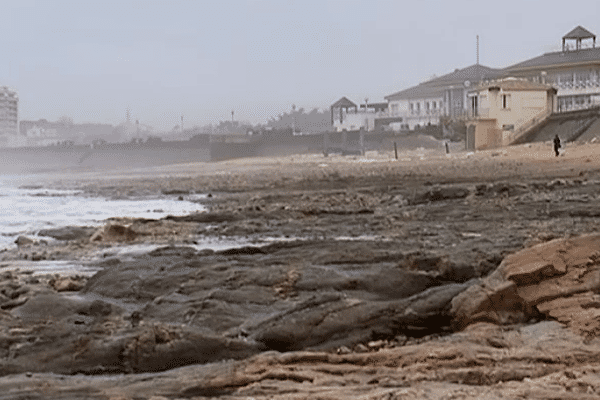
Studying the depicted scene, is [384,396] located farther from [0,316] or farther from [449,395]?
[0,316]

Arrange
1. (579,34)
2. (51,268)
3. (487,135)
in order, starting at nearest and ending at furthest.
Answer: (51,268) < (487,135) < (579,34)

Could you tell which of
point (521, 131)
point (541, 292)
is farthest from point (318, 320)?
point (521, 131)

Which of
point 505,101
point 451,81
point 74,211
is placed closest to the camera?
point 74,211

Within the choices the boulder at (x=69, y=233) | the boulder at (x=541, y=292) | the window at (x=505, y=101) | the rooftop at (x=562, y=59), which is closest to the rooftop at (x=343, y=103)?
the rooftop at (x=562, y=59)

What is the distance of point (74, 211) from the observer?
21.3 meters

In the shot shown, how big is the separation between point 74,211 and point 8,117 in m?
180

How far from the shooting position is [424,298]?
6941mm

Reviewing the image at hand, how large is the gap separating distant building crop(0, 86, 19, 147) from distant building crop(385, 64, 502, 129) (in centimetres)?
10976

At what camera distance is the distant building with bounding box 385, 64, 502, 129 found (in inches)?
3593

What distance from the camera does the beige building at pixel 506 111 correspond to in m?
59.6

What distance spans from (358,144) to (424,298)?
82.1 m

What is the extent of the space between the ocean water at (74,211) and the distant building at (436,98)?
214ft

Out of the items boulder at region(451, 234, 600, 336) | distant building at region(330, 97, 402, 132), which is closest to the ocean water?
boulder at region(451, 234, 600, 336)

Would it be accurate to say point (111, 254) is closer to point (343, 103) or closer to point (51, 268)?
point (51, 268)
